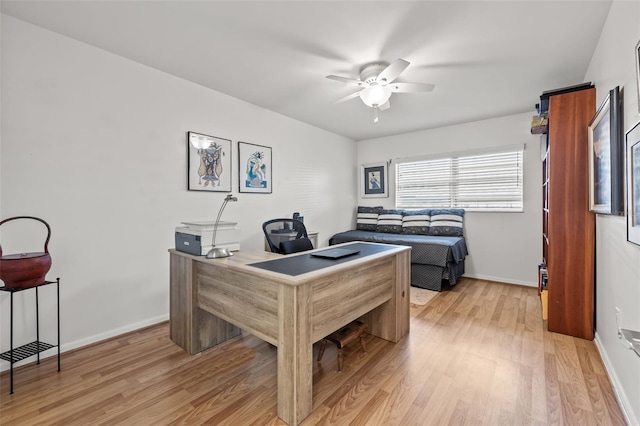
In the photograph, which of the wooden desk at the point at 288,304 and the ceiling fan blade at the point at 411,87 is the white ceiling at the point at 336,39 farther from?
the wooden desk at the point at 288,304

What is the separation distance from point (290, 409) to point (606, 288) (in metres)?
2.28

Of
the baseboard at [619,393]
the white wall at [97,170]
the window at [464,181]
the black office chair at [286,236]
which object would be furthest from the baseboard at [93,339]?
the window at [464,181]

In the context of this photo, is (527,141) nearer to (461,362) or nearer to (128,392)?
(461,362)

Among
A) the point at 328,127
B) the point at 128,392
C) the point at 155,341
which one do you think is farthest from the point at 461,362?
the point at 328,127

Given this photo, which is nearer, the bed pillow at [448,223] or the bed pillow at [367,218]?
the bed pillow at [448,223]

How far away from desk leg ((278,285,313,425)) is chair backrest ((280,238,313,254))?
3.59 ft

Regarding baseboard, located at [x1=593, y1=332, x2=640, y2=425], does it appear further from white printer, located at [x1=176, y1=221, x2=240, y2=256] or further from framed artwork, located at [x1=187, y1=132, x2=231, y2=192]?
framed artwork, located at [x1=187, y1=132, x2=231, y2=192]

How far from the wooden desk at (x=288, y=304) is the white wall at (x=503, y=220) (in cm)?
235

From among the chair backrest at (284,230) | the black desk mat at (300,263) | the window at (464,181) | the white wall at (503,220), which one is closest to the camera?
the black desk mat at (300,263)

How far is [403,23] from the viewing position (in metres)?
1.93

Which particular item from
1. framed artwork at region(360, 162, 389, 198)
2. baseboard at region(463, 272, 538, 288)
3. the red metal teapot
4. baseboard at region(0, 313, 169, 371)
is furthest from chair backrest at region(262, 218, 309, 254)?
baseboard at region(463, 272, 538, 288)

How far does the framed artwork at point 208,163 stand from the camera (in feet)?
9.47

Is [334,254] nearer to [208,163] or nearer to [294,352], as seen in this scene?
[294,352]

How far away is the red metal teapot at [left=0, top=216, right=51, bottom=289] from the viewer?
1.67 meters
